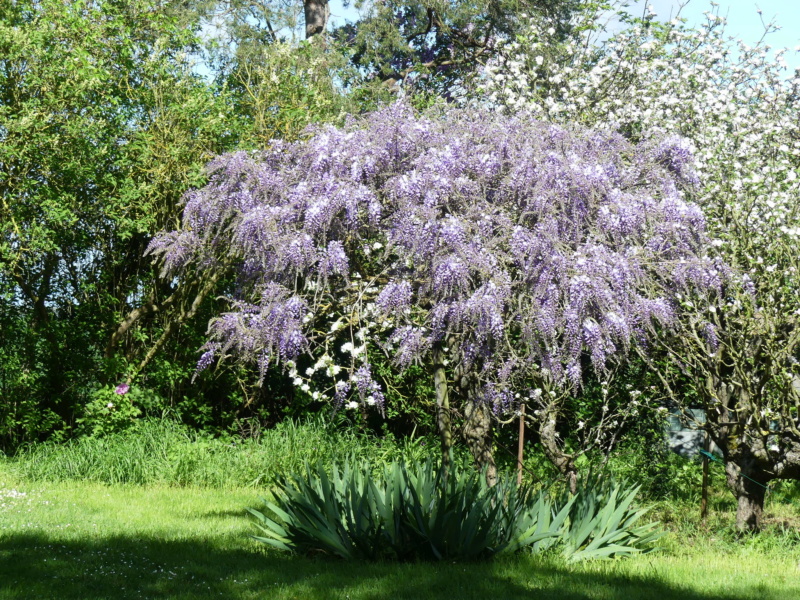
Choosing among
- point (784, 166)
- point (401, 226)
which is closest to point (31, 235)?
point (401, 226)

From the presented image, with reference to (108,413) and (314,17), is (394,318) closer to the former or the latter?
(108,413)

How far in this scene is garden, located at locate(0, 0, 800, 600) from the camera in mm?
5414

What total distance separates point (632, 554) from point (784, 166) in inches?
120

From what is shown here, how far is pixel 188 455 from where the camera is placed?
8406 millimetres

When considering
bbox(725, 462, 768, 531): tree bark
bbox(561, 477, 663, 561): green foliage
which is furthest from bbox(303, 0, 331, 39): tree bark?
bbox(561, 477, 663, 561): green foliage

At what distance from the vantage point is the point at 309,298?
670 cm

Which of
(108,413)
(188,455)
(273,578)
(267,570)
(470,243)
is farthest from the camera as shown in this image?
(108,413)

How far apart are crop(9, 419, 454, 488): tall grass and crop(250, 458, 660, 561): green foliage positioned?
242 cm

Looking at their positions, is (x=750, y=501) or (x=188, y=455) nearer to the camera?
(x=750, y=501)

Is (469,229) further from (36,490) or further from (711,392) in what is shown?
(36,490)

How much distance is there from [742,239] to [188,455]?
5466 millimetres

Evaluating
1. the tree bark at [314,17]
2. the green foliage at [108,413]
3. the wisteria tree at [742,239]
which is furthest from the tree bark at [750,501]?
the tree bark at [314,17]

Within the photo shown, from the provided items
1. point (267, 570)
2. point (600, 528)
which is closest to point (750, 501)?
point (600, 528)

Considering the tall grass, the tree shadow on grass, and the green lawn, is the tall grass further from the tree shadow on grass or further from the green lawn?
the tree shadow on grass
